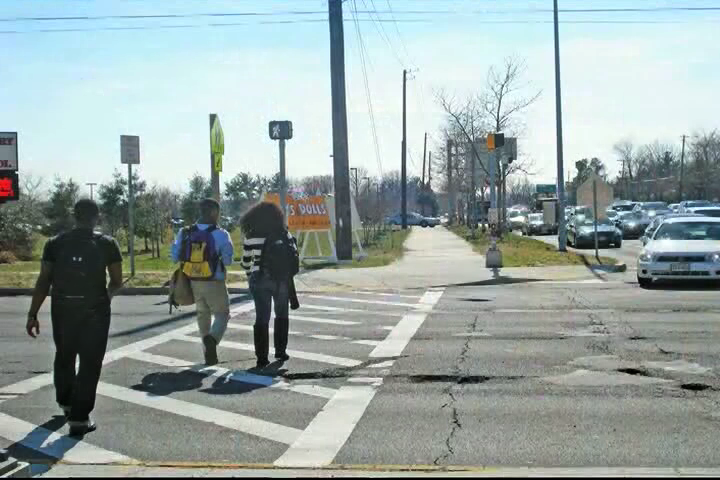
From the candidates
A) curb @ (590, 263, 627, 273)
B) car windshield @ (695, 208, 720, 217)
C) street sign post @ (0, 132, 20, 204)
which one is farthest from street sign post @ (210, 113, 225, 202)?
car windshield @ (695, 208, 720, 217)

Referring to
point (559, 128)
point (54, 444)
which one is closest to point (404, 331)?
point (54, 444)

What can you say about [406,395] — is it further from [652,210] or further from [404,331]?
[652,210]

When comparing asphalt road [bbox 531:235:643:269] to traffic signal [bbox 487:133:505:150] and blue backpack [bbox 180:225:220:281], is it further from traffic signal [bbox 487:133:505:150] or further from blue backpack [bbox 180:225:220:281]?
blue backpack [bbox 180:225:220:281]

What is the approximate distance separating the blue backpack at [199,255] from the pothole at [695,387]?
4.86 m

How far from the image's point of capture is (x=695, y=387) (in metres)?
7.86

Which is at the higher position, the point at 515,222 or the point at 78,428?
the point at 515,222

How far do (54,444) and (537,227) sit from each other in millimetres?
48116

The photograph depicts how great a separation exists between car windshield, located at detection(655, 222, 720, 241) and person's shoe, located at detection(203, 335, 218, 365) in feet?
41.9

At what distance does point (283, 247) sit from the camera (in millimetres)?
9422

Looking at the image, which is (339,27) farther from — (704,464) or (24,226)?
(704,464)

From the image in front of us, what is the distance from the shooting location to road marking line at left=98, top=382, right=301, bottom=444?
6481 mm

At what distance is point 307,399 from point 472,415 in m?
1.54

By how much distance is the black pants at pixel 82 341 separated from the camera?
6.46m

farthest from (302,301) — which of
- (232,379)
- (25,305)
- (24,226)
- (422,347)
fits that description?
(24,226)
